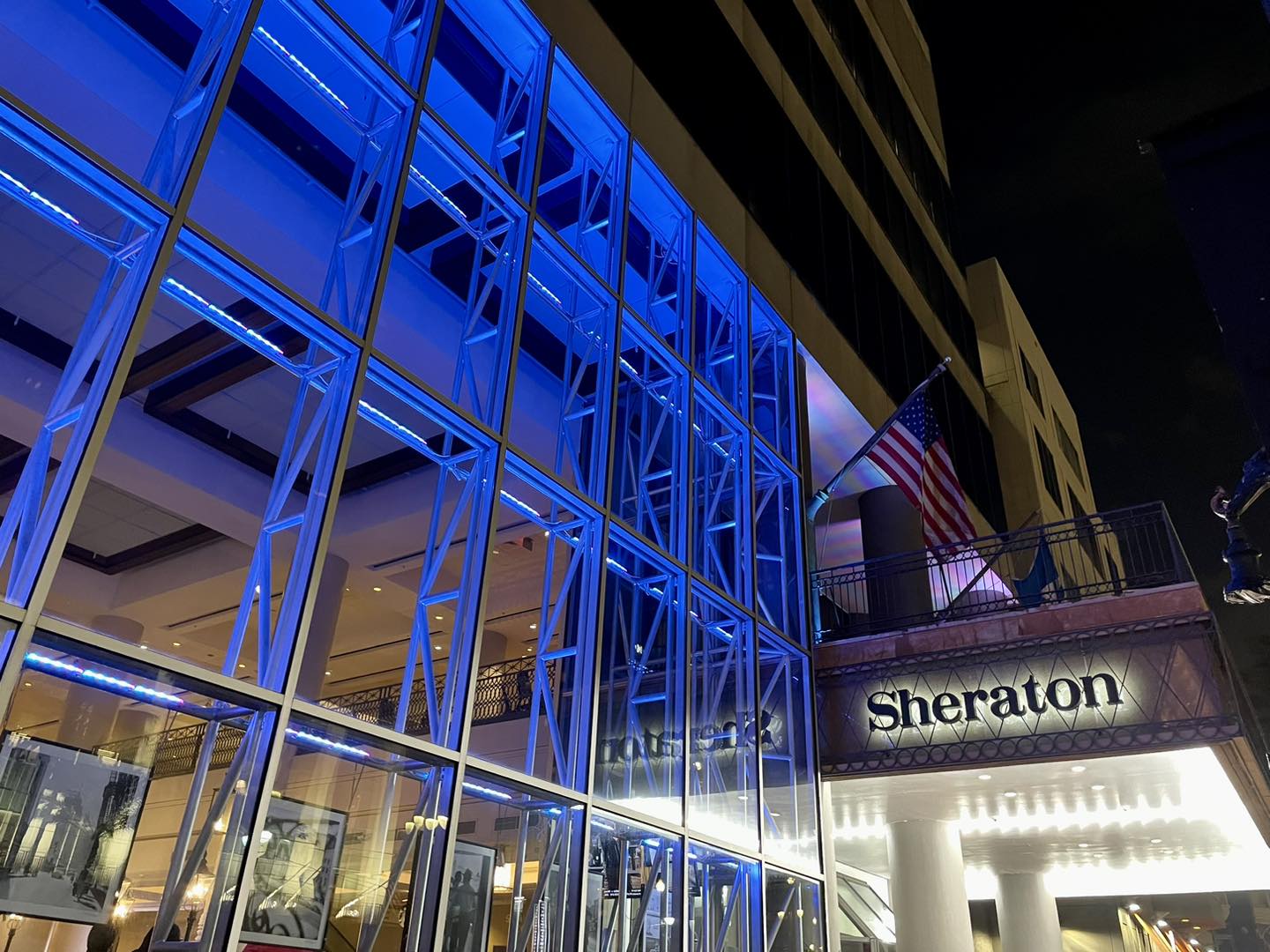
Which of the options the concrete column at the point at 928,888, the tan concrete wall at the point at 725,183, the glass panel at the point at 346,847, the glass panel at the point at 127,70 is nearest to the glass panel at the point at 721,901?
the glass panel at the point at 346,847

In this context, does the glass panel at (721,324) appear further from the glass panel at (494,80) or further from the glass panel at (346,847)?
the glass panel at (346,847)

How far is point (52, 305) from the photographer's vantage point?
600 cm

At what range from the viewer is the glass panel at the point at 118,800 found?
191 inches

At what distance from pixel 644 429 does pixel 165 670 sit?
6399mm

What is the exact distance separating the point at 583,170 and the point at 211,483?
5.72 metres

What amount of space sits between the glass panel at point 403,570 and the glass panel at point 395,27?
2.96 meters

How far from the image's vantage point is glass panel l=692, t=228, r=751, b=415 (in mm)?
13023

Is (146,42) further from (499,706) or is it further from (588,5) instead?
(499,706)

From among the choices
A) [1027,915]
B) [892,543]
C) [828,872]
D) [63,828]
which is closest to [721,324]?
[892,543]

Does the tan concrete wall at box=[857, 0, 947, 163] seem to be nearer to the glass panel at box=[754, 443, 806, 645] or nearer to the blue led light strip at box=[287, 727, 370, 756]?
the glass panel at box=[754, 443, 806, 645]

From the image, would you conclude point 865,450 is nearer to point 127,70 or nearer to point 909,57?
point 127,70

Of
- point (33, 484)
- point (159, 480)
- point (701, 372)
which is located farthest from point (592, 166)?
point (33, 484)

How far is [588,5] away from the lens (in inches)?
446

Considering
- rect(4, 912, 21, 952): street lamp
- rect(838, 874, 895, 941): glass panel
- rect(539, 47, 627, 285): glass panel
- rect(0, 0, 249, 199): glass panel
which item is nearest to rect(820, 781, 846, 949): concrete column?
rect(838, 874, 895, 941): glass panel
